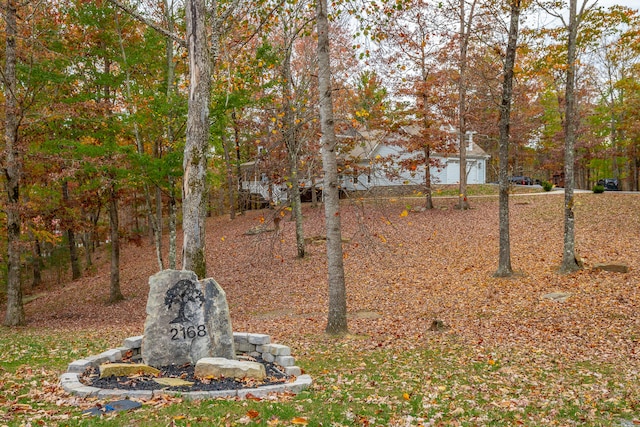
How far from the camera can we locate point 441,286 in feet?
51.1

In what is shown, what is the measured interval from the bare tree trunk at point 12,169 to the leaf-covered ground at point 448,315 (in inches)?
40.9

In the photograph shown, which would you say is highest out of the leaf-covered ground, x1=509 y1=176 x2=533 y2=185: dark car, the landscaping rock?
x1=509 y1=176 x2=533 y2=185: dark car

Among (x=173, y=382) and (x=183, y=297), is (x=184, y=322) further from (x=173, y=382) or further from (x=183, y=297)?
(x=173, y=382)

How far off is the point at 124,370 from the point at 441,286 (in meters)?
10.7

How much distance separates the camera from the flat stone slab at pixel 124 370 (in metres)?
7.27

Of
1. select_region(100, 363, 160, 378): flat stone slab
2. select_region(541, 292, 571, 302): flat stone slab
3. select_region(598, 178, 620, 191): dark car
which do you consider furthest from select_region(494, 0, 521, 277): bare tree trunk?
select_region(598, 178, 620, 191): dark car

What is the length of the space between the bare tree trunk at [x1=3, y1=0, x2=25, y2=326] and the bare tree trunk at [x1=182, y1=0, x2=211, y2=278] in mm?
7685

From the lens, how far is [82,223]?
57.3ft

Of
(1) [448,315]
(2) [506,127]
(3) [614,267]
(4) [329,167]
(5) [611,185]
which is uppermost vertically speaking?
(2) [506,127]

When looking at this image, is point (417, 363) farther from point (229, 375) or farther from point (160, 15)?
point (160, 15)

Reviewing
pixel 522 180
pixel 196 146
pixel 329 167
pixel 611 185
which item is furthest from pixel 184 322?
A: pixel 522 180

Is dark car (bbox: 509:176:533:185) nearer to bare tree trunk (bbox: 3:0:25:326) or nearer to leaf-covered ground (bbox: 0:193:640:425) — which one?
leaf-covered ground (bbox: 0:193:640:425)

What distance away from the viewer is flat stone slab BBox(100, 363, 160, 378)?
23.9 ft

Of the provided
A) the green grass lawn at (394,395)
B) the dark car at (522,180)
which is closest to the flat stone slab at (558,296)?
the green grass lawn at (394,395)
